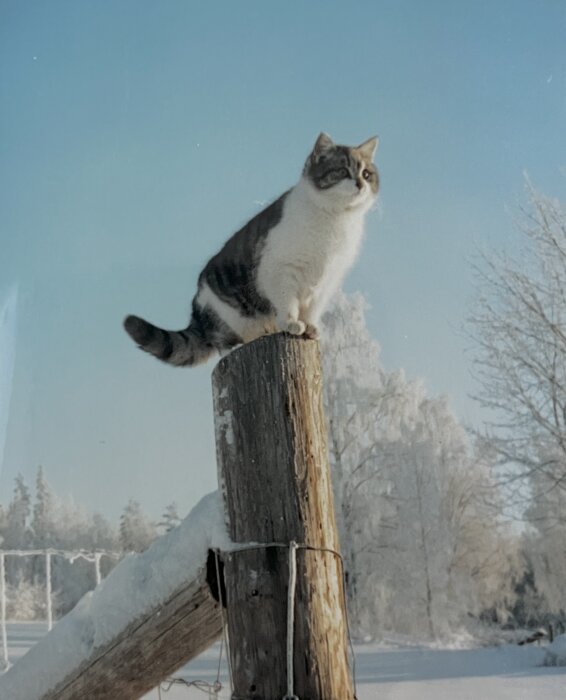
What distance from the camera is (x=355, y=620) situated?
34.5ft

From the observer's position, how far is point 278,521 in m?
1.05

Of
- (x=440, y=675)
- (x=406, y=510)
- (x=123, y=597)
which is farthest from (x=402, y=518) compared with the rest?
(x=123, y=597)

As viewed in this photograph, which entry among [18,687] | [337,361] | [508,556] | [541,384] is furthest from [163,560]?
[508,556]

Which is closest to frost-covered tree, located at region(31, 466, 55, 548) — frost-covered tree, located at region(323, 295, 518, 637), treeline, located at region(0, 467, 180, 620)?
treeline, located at region(0, 467, 180, 620)

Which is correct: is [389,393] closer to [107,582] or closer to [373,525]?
A: [373,525]

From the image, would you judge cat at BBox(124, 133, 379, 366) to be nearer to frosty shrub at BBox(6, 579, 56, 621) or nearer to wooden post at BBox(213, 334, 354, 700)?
wooden post at BBox(213, 334, 354, 700)

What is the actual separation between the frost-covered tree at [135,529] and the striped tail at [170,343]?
10714mm

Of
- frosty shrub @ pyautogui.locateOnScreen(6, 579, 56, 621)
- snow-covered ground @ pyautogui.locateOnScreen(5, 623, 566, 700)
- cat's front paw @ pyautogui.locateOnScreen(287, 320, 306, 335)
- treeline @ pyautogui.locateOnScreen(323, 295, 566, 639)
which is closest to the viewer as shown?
cat's front paw @ pyautogui.locateOnScreen(287, 320, 306, 335)

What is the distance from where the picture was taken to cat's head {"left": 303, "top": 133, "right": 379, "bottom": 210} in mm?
1859

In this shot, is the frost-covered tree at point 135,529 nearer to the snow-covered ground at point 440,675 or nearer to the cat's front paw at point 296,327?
the snow-covered ground at point 440,675

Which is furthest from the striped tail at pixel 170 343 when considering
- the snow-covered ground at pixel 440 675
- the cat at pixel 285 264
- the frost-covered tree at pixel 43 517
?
the frost-covered tree at pixel 43 517

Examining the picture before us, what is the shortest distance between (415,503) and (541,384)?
520 cm

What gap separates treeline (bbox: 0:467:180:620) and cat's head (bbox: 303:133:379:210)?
8.96 meters

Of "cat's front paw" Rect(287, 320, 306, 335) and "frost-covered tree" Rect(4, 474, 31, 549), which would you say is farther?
"frost-covered tree" Rect(4, 474, 31, 549)
